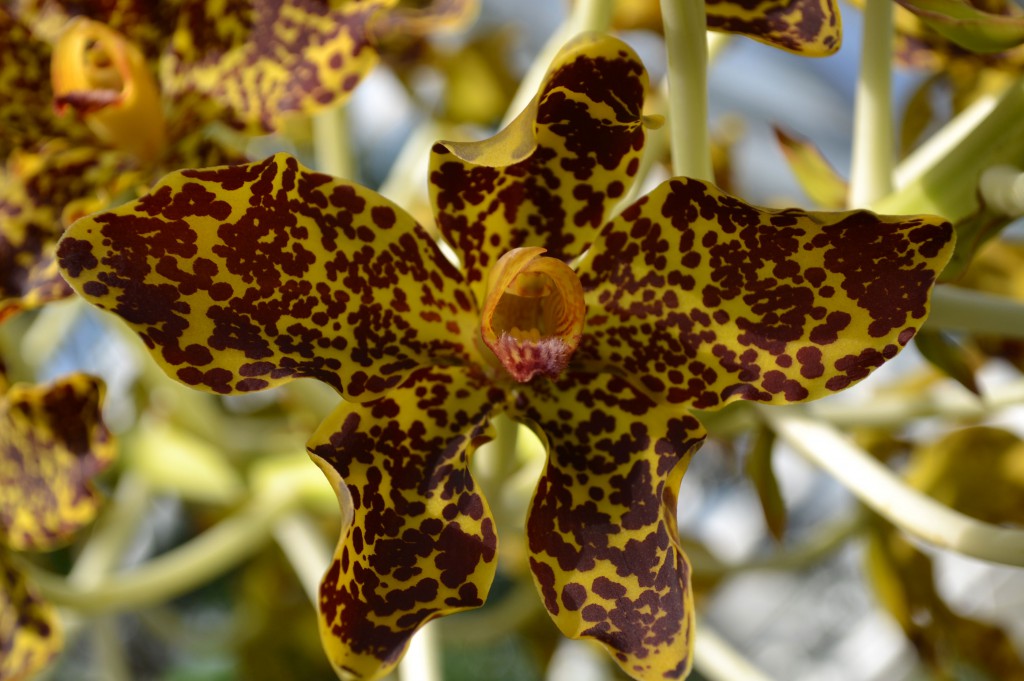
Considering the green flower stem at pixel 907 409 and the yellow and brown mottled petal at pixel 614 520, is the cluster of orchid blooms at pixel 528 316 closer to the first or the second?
the yellow and brown mottled petal at pixel 614 520

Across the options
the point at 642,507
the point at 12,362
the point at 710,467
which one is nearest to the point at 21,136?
the point at 12,362

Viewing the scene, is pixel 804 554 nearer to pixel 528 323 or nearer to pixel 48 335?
pixel 528 323

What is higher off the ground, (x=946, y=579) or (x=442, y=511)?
(x=442, y=511)

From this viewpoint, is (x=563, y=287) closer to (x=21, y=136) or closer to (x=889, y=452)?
(x=21, y=136)

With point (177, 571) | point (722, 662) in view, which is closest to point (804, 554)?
point (722, 662)

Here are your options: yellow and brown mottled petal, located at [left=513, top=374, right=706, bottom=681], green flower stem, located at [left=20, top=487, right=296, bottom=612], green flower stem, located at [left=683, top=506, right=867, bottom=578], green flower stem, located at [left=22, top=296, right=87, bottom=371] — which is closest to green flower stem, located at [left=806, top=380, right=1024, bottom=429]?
green flower stem, located at [left=683, top=506, right=867, bottom=578]

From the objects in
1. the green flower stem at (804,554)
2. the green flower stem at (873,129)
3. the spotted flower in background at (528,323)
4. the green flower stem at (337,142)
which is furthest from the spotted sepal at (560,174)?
the green flower stem at (804,554)
